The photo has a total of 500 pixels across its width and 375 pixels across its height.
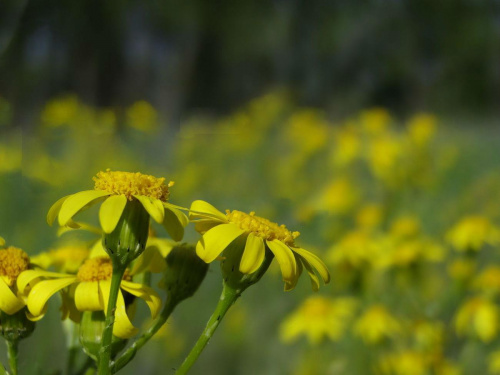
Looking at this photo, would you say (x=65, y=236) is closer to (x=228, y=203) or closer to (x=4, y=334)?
(x=228, y=203)

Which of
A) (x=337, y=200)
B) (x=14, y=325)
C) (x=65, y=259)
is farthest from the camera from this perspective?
(x=337, y=200)

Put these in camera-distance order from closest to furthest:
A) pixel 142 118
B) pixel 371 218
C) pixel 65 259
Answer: pixel 65 259 < pixel 371 218 < pixel 142 118

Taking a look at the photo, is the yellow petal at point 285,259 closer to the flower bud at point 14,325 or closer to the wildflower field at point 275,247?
the wildflower field at point 275,247

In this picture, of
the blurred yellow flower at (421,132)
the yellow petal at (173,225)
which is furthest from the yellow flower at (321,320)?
the yellow petal at (173,225)

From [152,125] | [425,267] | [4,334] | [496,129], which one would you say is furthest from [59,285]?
[496,129]

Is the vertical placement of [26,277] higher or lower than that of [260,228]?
lower

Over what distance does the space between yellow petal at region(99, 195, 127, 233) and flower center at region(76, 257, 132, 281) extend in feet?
0.40

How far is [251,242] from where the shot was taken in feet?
2.60

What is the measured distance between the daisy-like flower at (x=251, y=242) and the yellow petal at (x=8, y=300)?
210 millimetres

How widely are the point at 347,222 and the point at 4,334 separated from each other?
259 centimetres

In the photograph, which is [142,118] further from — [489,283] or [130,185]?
[130,185]

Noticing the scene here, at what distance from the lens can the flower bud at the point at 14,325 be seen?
31.4 inches

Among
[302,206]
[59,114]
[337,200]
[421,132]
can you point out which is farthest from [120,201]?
[59,114]

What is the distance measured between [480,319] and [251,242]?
148 cm
